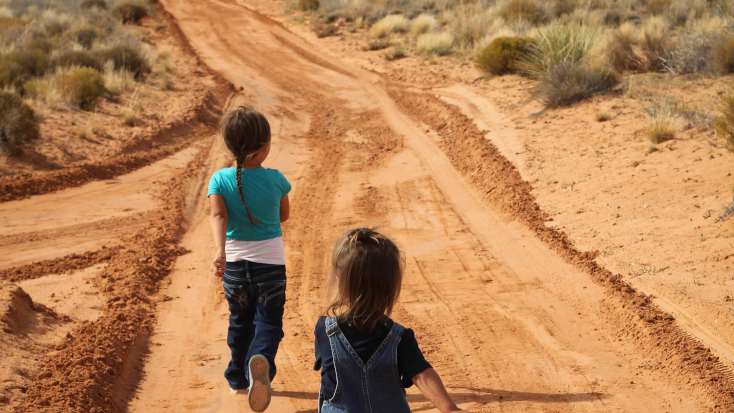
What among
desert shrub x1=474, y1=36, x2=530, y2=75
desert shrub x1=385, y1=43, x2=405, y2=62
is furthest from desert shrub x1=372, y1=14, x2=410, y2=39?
desert shrub x1=474, y1=36, x2=530, y2=75

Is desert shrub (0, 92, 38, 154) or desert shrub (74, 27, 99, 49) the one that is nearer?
desert shrub (0, 92, 38, 154)

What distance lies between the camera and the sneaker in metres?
3.00

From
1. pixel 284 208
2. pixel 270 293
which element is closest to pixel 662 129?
pixel 284 208

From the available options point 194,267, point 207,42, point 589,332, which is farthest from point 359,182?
point 207,42

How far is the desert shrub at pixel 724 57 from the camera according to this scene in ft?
38.1

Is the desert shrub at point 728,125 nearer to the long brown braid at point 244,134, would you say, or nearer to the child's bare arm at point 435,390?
the long brown braid at point 244,134

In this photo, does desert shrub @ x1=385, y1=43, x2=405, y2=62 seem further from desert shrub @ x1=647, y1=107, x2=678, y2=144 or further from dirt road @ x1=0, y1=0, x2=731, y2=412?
desert shrub @ x1=647, y1=107, x2=678, y2=144

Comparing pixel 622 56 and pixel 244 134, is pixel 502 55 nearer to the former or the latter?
pixel 622 56

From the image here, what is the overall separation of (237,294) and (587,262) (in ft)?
14.2

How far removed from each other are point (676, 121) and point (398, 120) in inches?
228

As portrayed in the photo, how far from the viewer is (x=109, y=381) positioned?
167 inches

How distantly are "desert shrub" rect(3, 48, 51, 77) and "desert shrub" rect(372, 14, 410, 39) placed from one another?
11025mm

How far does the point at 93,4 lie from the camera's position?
86.7 feet

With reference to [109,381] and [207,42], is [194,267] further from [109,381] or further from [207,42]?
[207,42]
